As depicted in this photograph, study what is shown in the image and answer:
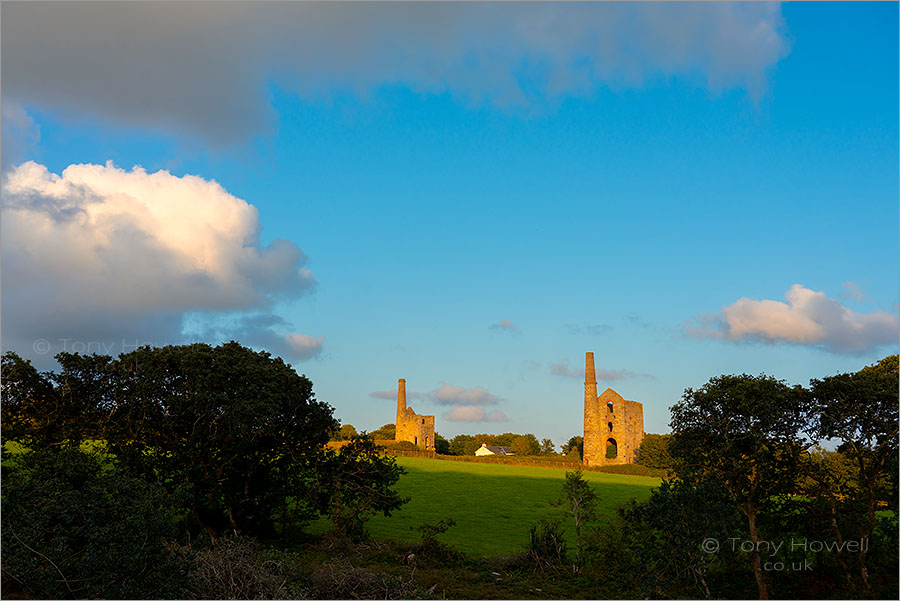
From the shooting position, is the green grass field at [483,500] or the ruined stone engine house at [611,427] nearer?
the green grass field at [483,500]

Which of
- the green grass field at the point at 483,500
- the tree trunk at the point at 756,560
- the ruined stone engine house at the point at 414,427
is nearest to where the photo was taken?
the tree trunk at the point at 756,560

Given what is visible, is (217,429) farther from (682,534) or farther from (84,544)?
(682,534)

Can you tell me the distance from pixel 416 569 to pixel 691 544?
12.2m

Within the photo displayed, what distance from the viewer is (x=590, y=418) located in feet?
327

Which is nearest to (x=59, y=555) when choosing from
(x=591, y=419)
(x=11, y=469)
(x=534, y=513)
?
(x=11, y=469)

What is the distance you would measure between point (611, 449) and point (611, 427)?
7.02 meters

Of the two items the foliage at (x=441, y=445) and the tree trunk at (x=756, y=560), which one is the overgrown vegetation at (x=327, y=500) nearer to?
the tree trunk at (x=756, y=560)

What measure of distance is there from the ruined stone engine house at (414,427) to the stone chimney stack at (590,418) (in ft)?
117

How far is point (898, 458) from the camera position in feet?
68.3

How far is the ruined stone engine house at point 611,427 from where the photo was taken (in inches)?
3858

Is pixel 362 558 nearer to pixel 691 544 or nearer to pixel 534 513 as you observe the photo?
pixel 691 544

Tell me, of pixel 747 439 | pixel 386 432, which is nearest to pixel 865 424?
pixel 747 439

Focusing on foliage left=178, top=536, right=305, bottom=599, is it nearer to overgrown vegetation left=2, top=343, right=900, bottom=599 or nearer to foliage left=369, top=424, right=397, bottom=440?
overgrown vegetation left=2, top=343, right=900, bottom=599

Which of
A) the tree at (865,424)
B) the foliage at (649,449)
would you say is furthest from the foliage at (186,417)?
the foliage at (649,449)
